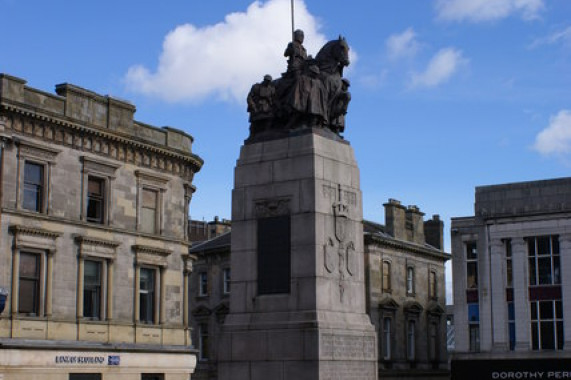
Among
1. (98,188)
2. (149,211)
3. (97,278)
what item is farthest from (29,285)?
(149,211)

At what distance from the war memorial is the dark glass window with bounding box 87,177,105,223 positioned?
20.9 meters

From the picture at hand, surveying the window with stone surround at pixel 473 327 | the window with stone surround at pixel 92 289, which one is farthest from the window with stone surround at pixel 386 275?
the window with stone surround at pixel 92 289

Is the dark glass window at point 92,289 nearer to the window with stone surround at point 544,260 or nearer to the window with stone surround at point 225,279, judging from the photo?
the window with stone surround at point 225,279

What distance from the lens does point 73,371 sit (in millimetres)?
38344

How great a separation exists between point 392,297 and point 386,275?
146cm

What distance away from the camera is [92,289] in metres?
40.1

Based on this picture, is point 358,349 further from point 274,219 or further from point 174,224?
point 174,224

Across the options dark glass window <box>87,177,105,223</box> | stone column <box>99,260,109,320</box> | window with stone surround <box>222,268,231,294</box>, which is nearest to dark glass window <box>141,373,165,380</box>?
stone column <box>99,260,109,320</box>

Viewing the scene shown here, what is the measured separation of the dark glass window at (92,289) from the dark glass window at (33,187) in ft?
10.9

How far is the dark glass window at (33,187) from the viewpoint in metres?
37.7

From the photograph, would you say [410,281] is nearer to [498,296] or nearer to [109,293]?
[498,296]

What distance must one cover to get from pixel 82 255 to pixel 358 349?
22.0 metres

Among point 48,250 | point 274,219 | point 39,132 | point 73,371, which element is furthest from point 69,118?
point 274,219

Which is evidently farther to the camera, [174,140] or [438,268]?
[438,268]
